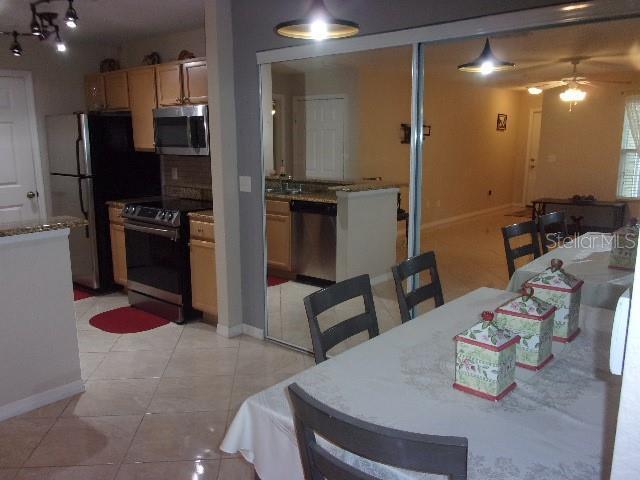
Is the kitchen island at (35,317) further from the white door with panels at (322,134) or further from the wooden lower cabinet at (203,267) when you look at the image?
the white door with panels at (322,134)

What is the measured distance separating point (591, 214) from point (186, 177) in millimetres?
3534

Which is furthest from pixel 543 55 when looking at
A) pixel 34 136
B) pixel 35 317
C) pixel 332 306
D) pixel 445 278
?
pixel 34 136

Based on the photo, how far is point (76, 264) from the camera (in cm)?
499

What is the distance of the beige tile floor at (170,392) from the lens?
2.35m

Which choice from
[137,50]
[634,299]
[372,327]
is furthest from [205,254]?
[634,299]

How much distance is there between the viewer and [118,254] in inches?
189

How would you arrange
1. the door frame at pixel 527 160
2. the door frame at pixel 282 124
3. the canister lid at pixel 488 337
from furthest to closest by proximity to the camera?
1. the door frame at pixel 282 124
2. the door frame at pixel 527 160
3. the canister lid at pixel 488 337

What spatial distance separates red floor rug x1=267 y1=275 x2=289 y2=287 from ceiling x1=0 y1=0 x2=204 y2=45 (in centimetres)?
207

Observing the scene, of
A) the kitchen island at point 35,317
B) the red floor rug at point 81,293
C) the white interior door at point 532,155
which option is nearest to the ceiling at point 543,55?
the white interior door at point 532,155

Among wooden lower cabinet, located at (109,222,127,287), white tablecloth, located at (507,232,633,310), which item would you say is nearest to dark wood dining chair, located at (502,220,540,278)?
white tablecloth, located at (507,232,633,310)

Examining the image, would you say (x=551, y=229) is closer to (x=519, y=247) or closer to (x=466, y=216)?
(x=519, y=247)

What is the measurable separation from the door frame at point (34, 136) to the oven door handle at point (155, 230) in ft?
5.00

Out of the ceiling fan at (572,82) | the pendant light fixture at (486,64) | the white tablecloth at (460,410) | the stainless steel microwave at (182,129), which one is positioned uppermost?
the pendant light fixture at (486,64)

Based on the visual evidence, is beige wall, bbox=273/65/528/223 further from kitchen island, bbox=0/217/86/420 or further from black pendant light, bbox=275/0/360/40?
kitchen island, bbox=0/217/86/420
